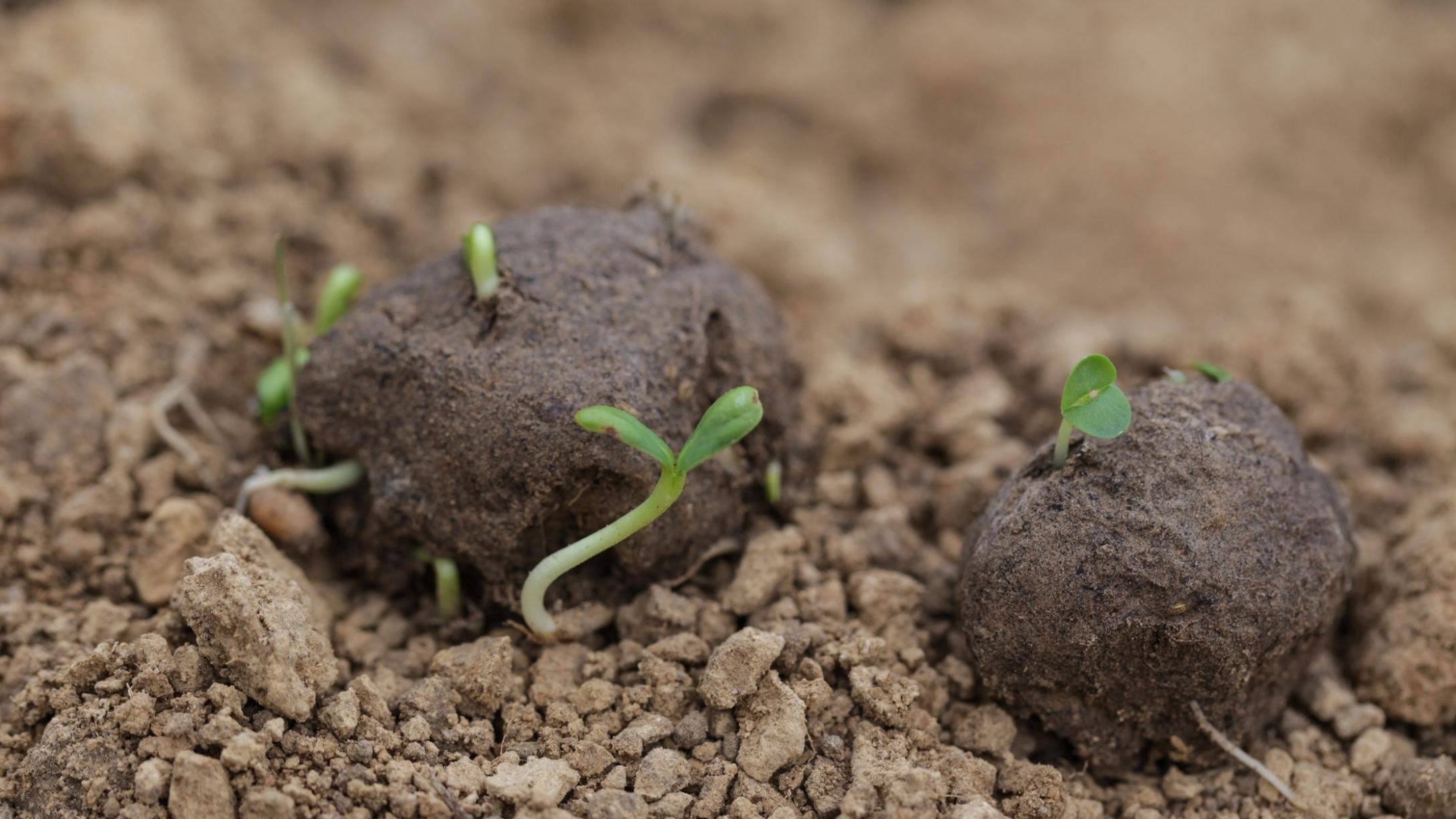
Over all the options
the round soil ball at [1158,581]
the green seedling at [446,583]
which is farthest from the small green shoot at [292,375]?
the round soil ball at [1158,581]

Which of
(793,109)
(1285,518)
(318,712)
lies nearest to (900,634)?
(1285,518)

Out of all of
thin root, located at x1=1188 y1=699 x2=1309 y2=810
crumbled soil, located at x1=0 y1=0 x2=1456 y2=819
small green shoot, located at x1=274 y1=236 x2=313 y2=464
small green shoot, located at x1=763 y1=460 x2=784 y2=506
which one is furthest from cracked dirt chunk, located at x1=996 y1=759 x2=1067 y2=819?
small green shoot, located at x1=274 y1=236 x2=313 y2=464

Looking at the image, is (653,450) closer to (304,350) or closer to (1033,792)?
(1033,792)

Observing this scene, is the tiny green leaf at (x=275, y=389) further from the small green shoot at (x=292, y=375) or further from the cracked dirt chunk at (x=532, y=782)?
the cracked dirt chunk at (x=532, y=782)

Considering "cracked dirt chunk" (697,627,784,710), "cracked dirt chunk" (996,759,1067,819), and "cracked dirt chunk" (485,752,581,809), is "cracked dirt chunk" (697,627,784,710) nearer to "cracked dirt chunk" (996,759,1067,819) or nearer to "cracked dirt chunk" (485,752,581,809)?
"cracked dirt chunk" (485,752,581,809)

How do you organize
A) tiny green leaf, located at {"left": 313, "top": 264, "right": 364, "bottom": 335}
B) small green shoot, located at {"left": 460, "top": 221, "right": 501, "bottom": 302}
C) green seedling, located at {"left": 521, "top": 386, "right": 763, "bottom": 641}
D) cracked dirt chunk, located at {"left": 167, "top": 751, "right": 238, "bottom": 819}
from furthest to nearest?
tiny green leaf, located at {"left": 313, "top": 264, "right": 364, "bottom": 335} → small green shoot, located at {"left": 460, "top": 221, "right": 501, "bottom": 302} → green seedling, located at {"left": 521, "top": 386, "right": 763, "bottom": 641} → cracked dirt chunk, located at {"left": 167, "top": 751, "right": 238, "bottom": 819}
